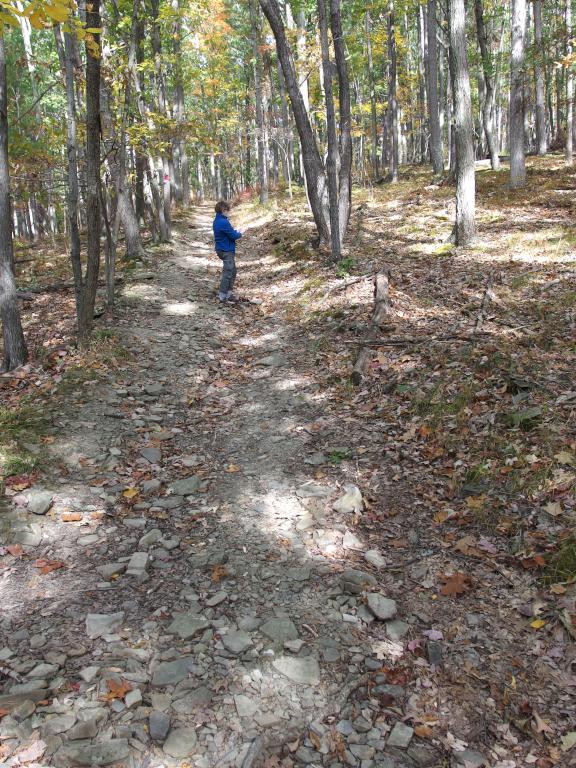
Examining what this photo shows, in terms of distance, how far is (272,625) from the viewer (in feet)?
11.7

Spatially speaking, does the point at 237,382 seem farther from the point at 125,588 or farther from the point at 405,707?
the point at 405,707

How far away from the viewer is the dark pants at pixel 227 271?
10.8 m

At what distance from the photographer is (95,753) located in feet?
8.70

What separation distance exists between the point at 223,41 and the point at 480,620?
35.8 metres

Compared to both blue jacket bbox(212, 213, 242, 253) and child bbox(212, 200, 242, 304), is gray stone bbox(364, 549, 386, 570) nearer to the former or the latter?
child bbox(212, 200, 242, 304)

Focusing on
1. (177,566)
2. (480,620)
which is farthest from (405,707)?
(177,566)

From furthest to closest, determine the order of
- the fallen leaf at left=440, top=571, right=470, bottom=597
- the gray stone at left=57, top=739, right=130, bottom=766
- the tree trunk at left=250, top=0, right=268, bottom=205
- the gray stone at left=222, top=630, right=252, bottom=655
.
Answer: the tree trunk at left=250, top=0, right=268, bottom=205 < the fallen leaf at left=440, top=571, right=470, bottom=597 < the gray stone at left=222, top=630, right=252, bottom=655 < the gray stone at left=57, top=739, right=130, bottom=766

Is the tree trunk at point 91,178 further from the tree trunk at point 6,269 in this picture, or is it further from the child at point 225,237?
the child at point 225,237

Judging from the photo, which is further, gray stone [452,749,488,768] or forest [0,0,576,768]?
forest [0,0,576,768]

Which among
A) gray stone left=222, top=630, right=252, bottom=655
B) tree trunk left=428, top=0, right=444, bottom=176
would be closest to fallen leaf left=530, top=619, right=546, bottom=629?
gray stone left=222, top=630, right=252, bottom=655

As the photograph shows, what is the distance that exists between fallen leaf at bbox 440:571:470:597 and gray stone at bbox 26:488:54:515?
3.36m

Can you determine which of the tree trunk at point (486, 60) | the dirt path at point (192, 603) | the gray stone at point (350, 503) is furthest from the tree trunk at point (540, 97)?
the gray stone at point (350, 503)

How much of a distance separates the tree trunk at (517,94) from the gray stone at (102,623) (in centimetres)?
1691

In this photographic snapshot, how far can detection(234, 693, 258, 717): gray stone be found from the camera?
2938 mm
